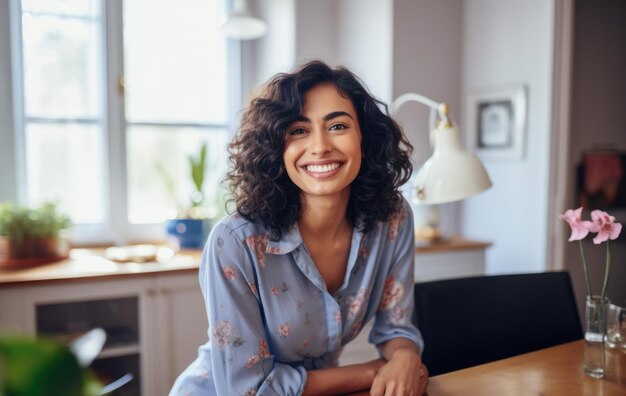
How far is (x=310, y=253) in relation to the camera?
52.6 inches

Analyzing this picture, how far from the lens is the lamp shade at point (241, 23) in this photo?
8.09ft

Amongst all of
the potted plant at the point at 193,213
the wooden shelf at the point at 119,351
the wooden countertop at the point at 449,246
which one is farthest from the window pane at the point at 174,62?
the wooden countertop at the point at 449,246

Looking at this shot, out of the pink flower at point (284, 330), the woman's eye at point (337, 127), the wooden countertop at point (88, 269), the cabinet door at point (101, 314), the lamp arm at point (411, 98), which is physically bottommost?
the cabinet door at point (101, 314)

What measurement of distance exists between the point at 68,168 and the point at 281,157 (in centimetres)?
179

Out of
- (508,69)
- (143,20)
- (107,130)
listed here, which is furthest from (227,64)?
(508,69)

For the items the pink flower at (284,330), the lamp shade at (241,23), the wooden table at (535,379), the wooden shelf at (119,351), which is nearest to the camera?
the wooden table at (535,379)

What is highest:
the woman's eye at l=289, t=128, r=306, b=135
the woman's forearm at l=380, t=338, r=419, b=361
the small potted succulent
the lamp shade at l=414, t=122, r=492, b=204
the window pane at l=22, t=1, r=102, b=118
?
the window pane at l=22, t=1, r=102, b=118

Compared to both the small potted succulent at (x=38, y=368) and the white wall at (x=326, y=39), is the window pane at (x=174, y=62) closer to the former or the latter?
the white wall at (x=326, y=39)

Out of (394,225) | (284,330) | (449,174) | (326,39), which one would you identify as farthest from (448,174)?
(326,39)

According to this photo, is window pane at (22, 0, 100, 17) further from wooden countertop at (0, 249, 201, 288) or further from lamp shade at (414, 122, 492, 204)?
lamp shade at (414, 122, 492, 204)

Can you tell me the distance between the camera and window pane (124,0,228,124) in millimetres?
2803

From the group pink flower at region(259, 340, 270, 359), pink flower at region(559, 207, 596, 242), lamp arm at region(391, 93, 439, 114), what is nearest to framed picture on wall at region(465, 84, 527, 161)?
lamp arm at region(391, 93, 439, 114)

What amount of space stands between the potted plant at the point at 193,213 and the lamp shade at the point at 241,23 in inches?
22.0

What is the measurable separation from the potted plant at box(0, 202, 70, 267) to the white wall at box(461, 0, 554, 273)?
201cm
